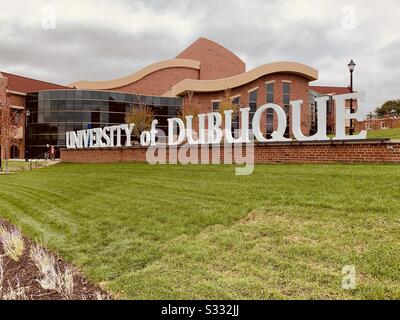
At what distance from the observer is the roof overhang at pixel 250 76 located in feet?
140

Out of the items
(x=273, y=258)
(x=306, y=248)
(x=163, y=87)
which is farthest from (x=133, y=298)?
(x=163, y=87)

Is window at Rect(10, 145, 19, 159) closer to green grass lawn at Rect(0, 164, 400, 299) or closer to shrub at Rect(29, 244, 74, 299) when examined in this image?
green grass lawn at Rect(0, 164, 400, 299)

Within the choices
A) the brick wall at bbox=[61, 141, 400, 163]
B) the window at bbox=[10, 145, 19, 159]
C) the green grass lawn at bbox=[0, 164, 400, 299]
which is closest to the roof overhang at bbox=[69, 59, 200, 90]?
the window at bbox=[10, 145, 19, 159]

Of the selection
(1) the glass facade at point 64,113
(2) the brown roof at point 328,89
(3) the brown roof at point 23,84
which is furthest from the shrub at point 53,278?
(2) the brown roof at point 328,89

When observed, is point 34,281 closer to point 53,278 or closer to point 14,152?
point 53,278

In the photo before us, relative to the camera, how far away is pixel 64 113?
44.2 meters

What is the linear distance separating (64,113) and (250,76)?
23822mm

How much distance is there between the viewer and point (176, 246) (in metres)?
5.55

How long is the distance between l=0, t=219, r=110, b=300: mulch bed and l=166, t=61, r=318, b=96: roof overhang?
38.8 metres

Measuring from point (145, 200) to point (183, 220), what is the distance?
2.24 meters

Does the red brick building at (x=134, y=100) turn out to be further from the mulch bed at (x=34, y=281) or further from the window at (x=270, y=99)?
the mulch bed at (x=34, y=281)

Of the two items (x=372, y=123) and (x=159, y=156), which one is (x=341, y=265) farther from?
(x=372, y=123)

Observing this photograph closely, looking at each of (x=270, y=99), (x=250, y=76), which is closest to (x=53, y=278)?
(x=250, y=76)
